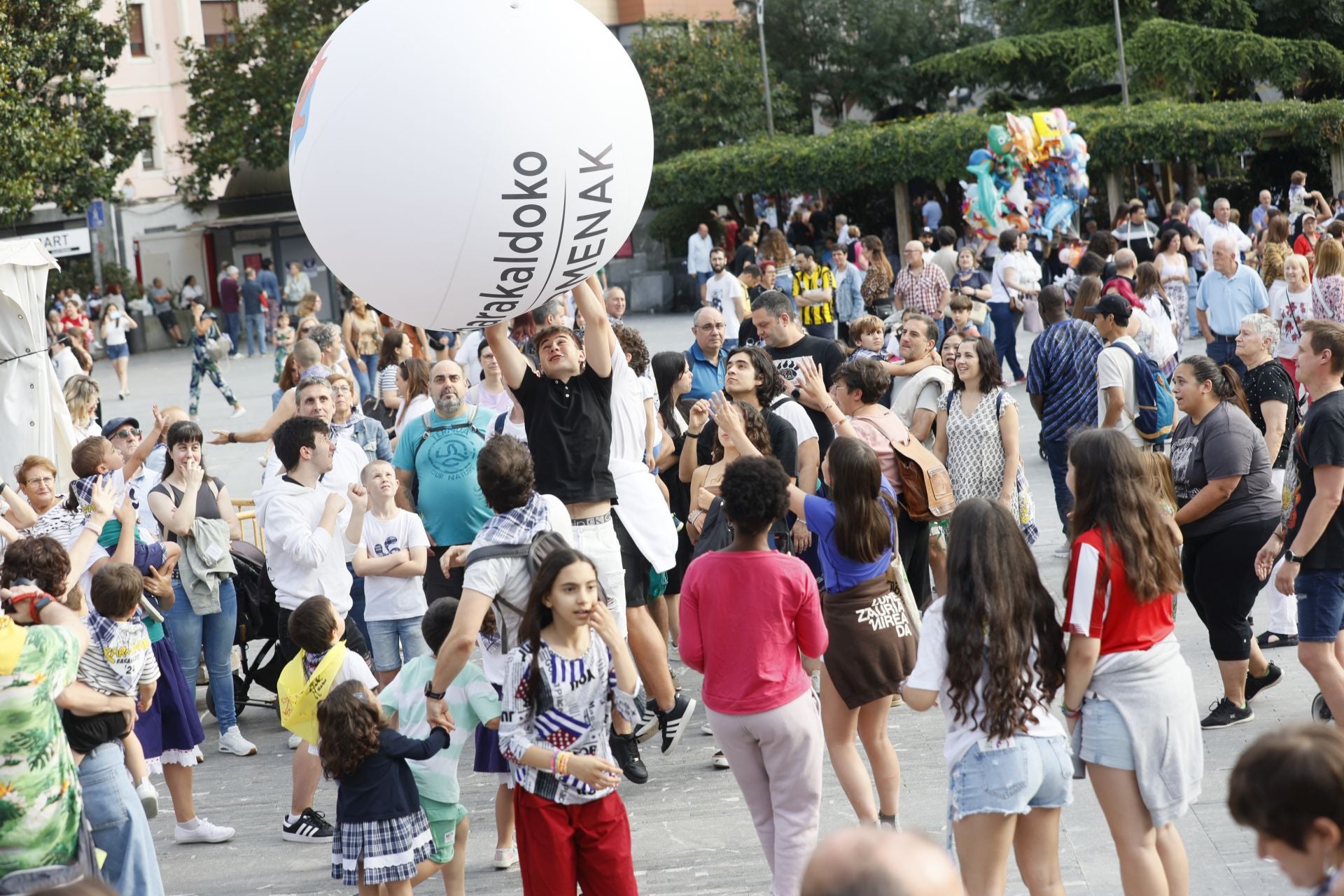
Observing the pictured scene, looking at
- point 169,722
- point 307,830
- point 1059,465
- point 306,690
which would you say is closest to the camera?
point 306,690

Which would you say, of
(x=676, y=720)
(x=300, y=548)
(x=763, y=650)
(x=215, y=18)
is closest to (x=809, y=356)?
(x=676, y=720)

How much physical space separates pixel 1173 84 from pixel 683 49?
1190 cm

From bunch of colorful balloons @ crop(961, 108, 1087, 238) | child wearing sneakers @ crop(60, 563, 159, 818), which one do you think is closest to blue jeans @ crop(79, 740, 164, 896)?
child wearing sneakers @ crop(60, 563, 159, 818)

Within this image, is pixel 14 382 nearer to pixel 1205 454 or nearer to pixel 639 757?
pixel 639 757

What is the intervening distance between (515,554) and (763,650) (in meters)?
1.01

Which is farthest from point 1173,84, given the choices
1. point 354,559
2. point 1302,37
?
point 354,559

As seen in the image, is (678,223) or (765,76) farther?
(678,223)

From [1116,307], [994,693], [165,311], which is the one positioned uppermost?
[1116,307]

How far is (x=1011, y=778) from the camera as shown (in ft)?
13.5

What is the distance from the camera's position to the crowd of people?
4.18 metres

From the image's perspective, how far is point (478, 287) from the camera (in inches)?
185

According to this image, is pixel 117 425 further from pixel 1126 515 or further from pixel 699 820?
pixel 1126 515

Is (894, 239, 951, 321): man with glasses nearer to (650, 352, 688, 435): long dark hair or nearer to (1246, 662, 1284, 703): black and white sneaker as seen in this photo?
(650, 352, 688, 435): long dark hair

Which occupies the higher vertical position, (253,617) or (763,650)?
(763,650)
